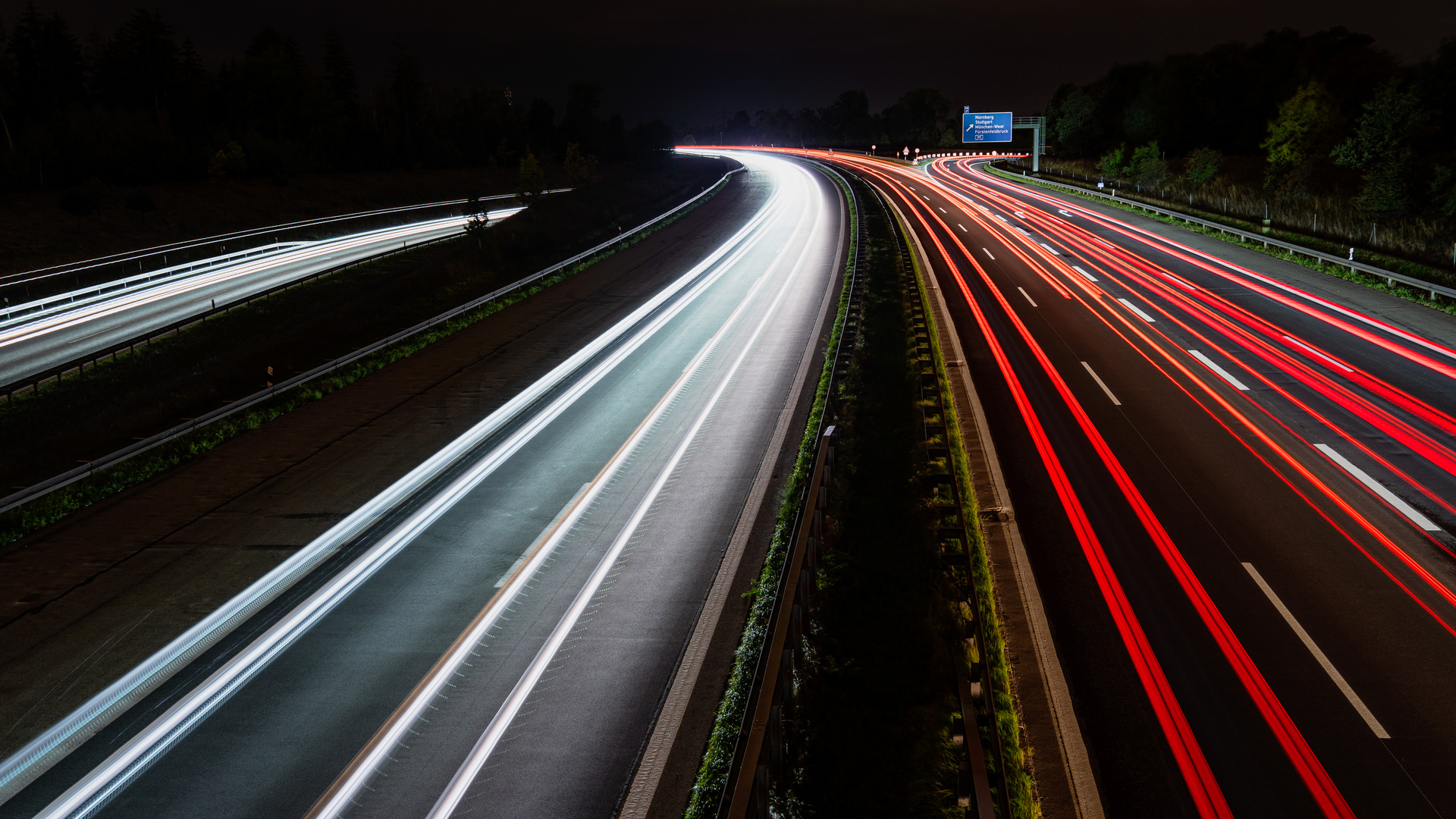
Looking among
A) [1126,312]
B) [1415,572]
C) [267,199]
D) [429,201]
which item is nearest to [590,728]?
[1415,572]

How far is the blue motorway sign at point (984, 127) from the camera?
79875mm

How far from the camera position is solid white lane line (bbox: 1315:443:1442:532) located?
11055mm

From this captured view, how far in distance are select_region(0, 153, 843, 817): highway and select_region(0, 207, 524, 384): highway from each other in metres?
17.0

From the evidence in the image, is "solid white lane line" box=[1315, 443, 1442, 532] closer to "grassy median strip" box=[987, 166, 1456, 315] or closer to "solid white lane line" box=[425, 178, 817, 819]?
"solid white lane line" box=[425, 178, 817, 819]

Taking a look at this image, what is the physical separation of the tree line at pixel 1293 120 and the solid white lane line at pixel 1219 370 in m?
25.5

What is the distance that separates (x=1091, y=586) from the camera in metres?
9.90

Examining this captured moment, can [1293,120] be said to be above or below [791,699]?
above

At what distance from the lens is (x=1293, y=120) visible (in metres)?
53.4

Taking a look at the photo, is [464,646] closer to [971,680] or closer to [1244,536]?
[971,680]

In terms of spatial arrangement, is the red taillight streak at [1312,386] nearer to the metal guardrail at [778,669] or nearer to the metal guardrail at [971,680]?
the metal guardrail at [971,680]

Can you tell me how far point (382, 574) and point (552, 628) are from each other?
2612mm

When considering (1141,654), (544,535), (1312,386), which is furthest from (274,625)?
(1312,386)

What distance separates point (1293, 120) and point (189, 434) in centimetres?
6234

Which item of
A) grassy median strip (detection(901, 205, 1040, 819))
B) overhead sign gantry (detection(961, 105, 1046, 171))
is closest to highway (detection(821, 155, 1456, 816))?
grassy median strip (detection(901, 205, 1040, 819))
